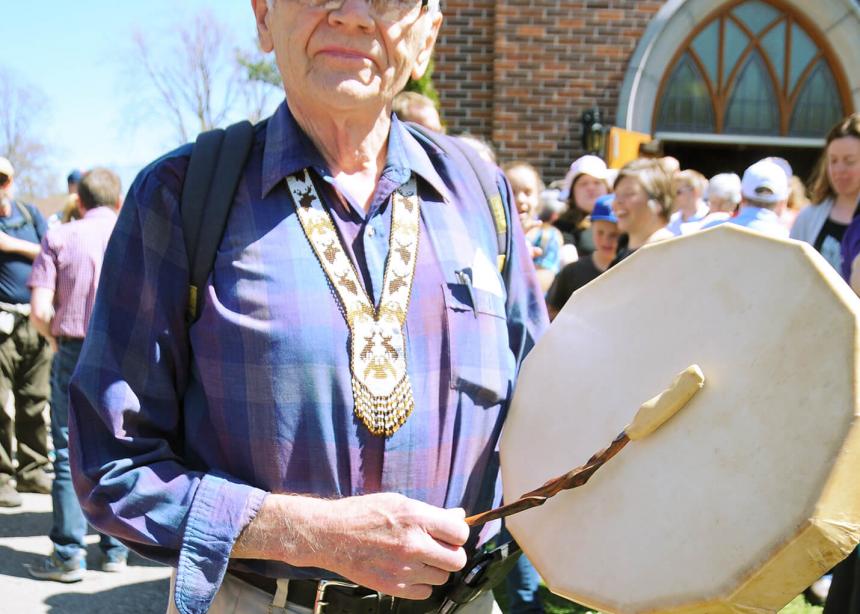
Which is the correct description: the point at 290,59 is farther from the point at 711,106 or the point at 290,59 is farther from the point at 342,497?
the point at 711,106

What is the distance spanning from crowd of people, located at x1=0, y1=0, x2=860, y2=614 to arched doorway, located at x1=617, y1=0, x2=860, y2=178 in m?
7.50

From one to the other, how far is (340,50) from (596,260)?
315 centimetres

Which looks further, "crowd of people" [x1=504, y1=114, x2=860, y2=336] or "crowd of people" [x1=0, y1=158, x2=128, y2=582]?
"crowd of people" [x1=0, y1=158, x2=128, y2=582]

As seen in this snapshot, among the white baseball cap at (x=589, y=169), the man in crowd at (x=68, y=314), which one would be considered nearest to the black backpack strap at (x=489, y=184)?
the man in crowd at (x=68, y=314)

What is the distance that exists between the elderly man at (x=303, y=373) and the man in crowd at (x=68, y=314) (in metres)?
3.42

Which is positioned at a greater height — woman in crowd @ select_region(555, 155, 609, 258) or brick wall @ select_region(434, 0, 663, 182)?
brick wall @ select_region(434, 0, 663, 182)

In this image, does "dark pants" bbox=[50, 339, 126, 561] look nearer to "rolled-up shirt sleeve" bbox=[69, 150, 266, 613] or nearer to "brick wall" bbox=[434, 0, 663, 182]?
"rolled-up shirt sleeve" bbox=[69, 150, 266, 613]

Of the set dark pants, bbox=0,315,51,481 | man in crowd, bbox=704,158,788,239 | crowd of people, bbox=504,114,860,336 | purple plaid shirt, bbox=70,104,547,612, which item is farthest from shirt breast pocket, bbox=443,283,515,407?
dark pants, bbox=0,315,51,481

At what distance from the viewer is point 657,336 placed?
126cm

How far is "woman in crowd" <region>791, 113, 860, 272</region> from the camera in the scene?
376 centimetres

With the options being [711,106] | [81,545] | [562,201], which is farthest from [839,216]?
[711,106]

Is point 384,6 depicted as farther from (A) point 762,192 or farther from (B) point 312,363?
(A) point 762,192

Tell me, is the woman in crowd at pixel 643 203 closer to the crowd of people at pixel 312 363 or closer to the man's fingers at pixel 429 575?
the crowd of people at pixel 312 363

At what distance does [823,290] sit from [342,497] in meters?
0.75
